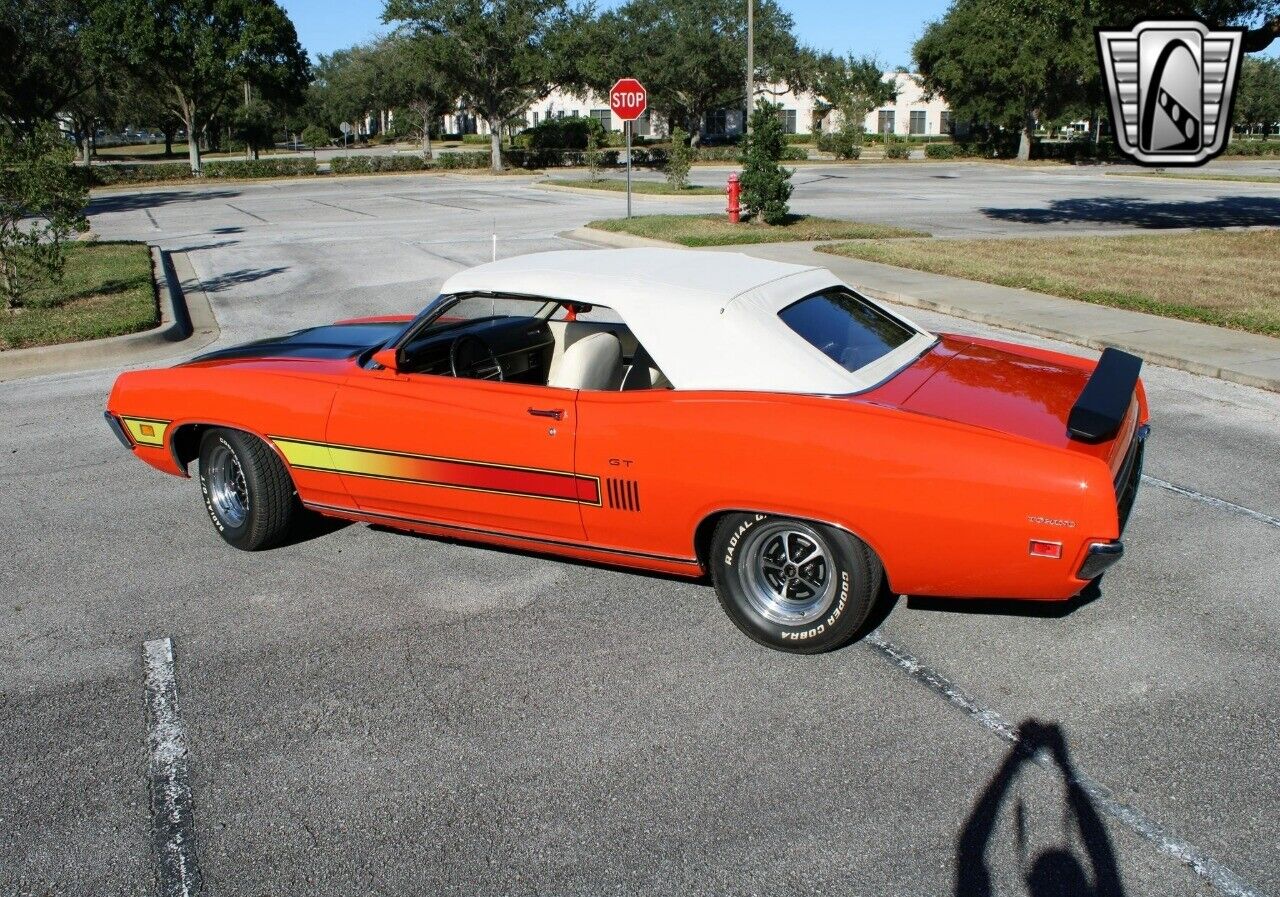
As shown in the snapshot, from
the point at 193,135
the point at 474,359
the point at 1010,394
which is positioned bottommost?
the point at 1010,394

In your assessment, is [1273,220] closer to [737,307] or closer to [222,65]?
[737,307]

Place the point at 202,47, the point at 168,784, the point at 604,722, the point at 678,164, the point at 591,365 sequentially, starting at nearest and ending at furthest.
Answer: the point at 168,784, the point at 604,722, the point at 591,365, the point at 678,164, the point at 202,47

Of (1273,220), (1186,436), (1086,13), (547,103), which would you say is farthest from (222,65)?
(547,103)

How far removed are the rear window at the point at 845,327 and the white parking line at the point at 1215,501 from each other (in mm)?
2205

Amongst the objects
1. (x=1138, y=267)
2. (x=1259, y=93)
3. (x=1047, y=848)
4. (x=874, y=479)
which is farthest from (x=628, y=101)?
(x=1259, y=93)

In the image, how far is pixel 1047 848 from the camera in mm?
3305

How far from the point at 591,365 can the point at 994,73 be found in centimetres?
5563

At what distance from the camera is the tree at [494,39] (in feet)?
148

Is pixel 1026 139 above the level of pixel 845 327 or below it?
above

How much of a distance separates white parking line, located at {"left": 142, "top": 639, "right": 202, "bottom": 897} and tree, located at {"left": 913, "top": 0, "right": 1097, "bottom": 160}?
49271 mm

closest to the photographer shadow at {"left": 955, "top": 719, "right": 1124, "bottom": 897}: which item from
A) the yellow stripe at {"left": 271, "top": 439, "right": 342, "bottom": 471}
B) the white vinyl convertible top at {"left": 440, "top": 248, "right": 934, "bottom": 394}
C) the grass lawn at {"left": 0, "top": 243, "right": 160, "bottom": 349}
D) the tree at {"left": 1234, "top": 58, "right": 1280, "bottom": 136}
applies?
the white vinyl convertible top at {"left": 440, "top": 248, "right": 934, "bottom": 394}

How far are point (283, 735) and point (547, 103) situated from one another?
309ft

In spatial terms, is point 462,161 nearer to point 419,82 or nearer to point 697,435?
point 419,82

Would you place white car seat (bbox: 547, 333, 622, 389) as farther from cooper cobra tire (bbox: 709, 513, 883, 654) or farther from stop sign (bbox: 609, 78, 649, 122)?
stop sign (bbox: 609, 78, 649, 122)
